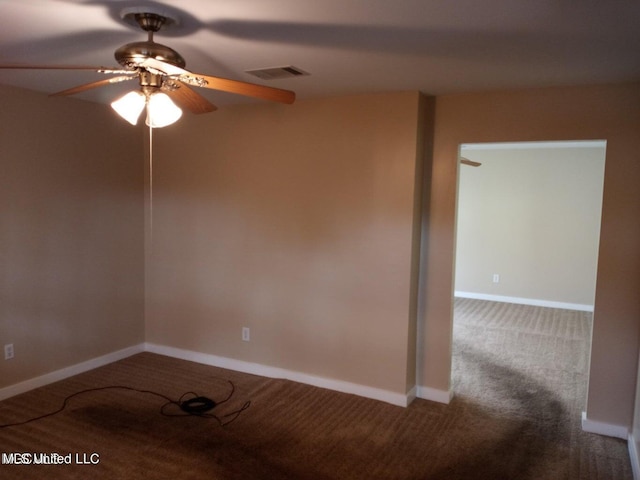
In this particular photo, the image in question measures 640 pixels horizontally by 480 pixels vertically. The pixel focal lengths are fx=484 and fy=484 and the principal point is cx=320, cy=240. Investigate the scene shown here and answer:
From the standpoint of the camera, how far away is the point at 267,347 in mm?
4160

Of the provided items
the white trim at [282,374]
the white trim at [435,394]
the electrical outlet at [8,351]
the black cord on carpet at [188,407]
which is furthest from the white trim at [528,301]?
the electrical outlet at [8,351]

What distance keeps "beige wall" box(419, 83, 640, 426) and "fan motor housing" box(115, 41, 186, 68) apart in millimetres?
2247

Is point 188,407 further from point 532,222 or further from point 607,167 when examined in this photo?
point 532,222

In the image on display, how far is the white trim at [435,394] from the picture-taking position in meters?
3.68

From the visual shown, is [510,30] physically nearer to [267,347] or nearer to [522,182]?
[267,347]

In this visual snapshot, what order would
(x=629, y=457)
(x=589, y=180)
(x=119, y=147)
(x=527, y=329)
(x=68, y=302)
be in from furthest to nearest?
(x=589, y=180), (x=527, y=329), (x=119, y=147), (x=68, y=302), (x=629, y=457)

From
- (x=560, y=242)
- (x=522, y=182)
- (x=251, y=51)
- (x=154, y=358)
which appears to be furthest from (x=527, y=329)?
(x=251, y=51)

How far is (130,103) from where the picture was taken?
6.95 ft

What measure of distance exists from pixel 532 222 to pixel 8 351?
6645 mm

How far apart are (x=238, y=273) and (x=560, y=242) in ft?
16.6

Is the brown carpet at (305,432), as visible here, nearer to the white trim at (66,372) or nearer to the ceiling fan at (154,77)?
the white trim at (66,372)

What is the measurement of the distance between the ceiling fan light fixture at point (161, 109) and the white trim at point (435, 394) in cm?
276

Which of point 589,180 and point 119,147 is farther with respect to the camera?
point 589,180

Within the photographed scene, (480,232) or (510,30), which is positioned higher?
(510,30)
